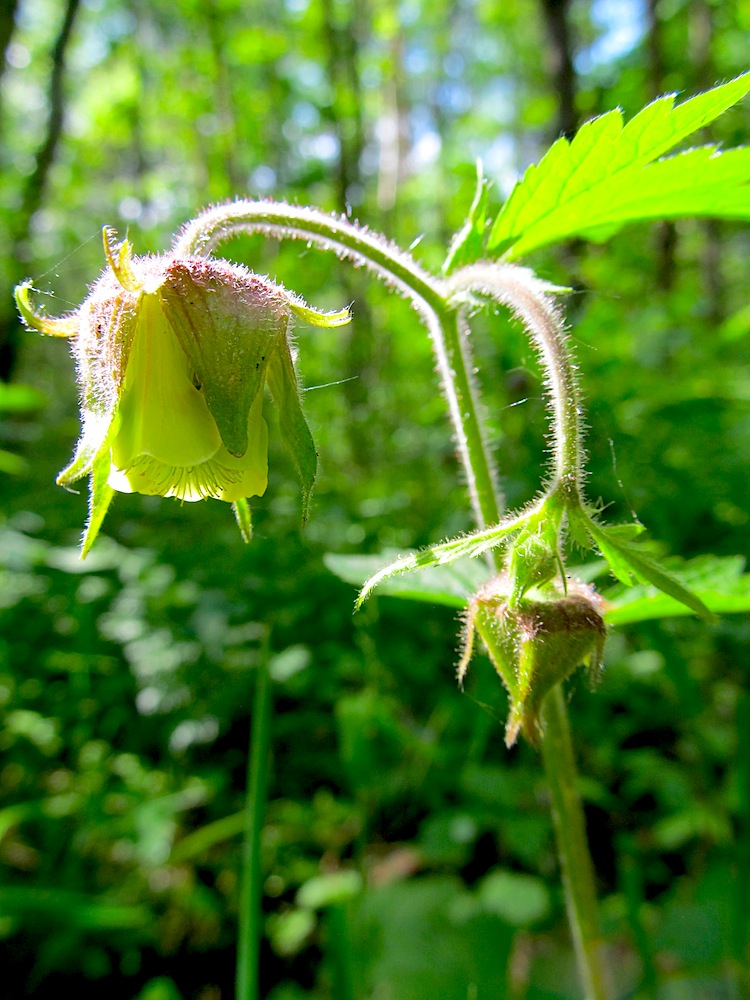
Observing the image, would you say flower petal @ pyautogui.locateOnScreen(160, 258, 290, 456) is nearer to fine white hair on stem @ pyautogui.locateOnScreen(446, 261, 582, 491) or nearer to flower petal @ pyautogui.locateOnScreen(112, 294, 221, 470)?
flower petal @ pyautogui.locateOnScreen(112, 294, 221, 470)

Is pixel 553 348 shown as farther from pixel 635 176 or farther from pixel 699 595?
pixel 699 595

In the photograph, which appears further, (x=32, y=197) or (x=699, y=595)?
(x=32, y=197)

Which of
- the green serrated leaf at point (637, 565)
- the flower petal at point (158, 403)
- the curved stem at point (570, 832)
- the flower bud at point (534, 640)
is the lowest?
the curved stem at point (570, 832)

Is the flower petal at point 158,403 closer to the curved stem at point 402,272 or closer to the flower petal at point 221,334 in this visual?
the flower petal at point 221,334

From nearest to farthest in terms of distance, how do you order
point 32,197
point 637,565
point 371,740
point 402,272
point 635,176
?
1. point 637,565
2. point 635,176
3. point 402,272
4. point 371,740
5. point 32,197

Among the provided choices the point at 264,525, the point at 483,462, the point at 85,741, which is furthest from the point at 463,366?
the point at 85,741

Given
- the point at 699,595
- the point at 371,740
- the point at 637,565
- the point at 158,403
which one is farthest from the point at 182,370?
the point at 371,740

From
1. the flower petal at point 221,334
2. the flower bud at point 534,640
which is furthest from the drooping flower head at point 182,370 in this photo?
the flower bud at point 534,640
